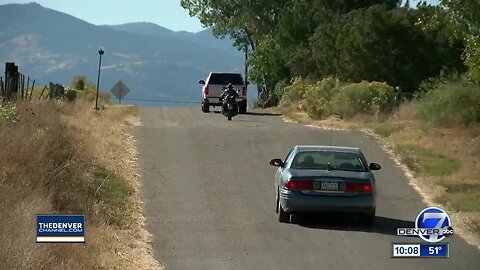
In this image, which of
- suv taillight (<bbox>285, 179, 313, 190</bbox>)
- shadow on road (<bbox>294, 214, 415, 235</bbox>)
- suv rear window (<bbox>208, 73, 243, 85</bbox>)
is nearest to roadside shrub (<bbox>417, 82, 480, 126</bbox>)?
shadow on road (<bbox>294, 214, 415, 235</bbox>)

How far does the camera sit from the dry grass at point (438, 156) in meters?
19.5

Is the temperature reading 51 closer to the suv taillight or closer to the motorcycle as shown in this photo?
the suv taillight

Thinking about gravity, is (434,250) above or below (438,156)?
below

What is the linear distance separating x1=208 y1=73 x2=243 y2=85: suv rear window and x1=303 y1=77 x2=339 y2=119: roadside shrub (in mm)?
4424

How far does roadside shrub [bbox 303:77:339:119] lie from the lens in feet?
130

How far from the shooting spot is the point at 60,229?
1236 centimetres

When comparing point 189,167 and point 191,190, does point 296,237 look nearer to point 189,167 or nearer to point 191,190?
point 191,190

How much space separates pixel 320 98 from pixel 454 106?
10.4 metres

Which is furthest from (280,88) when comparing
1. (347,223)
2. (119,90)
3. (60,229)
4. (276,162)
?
(60,229)

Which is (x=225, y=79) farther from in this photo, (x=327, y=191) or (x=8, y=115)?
(x=327, y=191)

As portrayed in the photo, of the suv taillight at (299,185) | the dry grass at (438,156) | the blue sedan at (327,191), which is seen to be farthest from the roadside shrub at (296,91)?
the suv taillight at (299,185)

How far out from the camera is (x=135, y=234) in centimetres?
1605

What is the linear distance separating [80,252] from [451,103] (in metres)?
20.1

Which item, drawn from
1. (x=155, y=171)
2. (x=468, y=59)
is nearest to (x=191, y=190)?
(x=155, y=171)
